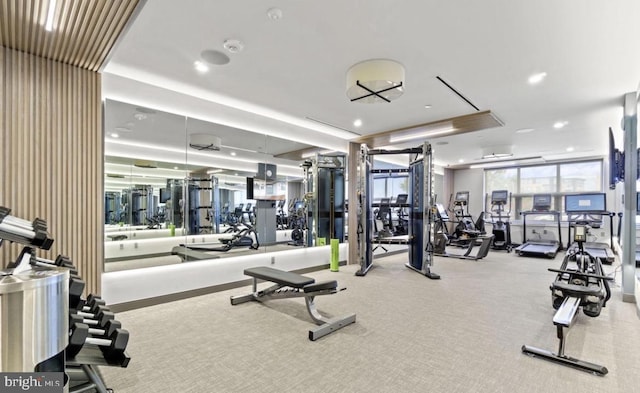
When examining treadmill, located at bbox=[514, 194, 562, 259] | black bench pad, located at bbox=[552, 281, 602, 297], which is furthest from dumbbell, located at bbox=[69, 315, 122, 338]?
treadmill, located at bbox=[514, 194, 562, 259]

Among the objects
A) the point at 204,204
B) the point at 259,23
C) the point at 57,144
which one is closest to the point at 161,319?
the point at 204,204

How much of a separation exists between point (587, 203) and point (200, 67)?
955 cm

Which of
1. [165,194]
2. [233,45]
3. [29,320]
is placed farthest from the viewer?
[165,194]

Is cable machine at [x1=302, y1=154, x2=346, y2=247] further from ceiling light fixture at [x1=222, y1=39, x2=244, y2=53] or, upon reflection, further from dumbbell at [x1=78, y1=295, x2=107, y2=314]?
dumbbell at [x1=78, y1=295, x2=107, y2=314]

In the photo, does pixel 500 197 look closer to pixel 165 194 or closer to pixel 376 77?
pixel 376 77

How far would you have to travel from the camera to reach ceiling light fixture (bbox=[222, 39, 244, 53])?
2.96 m

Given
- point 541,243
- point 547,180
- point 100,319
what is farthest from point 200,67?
point 547,180

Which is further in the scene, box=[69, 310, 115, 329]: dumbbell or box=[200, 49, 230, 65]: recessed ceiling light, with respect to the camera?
box=[200, 49, 230, 65]: recessed ceiling light

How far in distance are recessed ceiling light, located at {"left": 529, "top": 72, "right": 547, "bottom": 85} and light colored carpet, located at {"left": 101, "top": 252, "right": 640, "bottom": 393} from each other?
2962 millimetres

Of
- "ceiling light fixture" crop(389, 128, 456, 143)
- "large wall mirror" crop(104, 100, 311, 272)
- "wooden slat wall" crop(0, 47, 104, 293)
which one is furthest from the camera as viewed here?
"ceiling light fixture" crop(389, 128, 456, 143)

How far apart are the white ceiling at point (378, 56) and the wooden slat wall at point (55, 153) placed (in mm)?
598

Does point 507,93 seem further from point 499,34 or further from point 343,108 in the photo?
point 343,108

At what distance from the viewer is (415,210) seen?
21.3 ft

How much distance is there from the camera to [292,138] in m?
5.93
